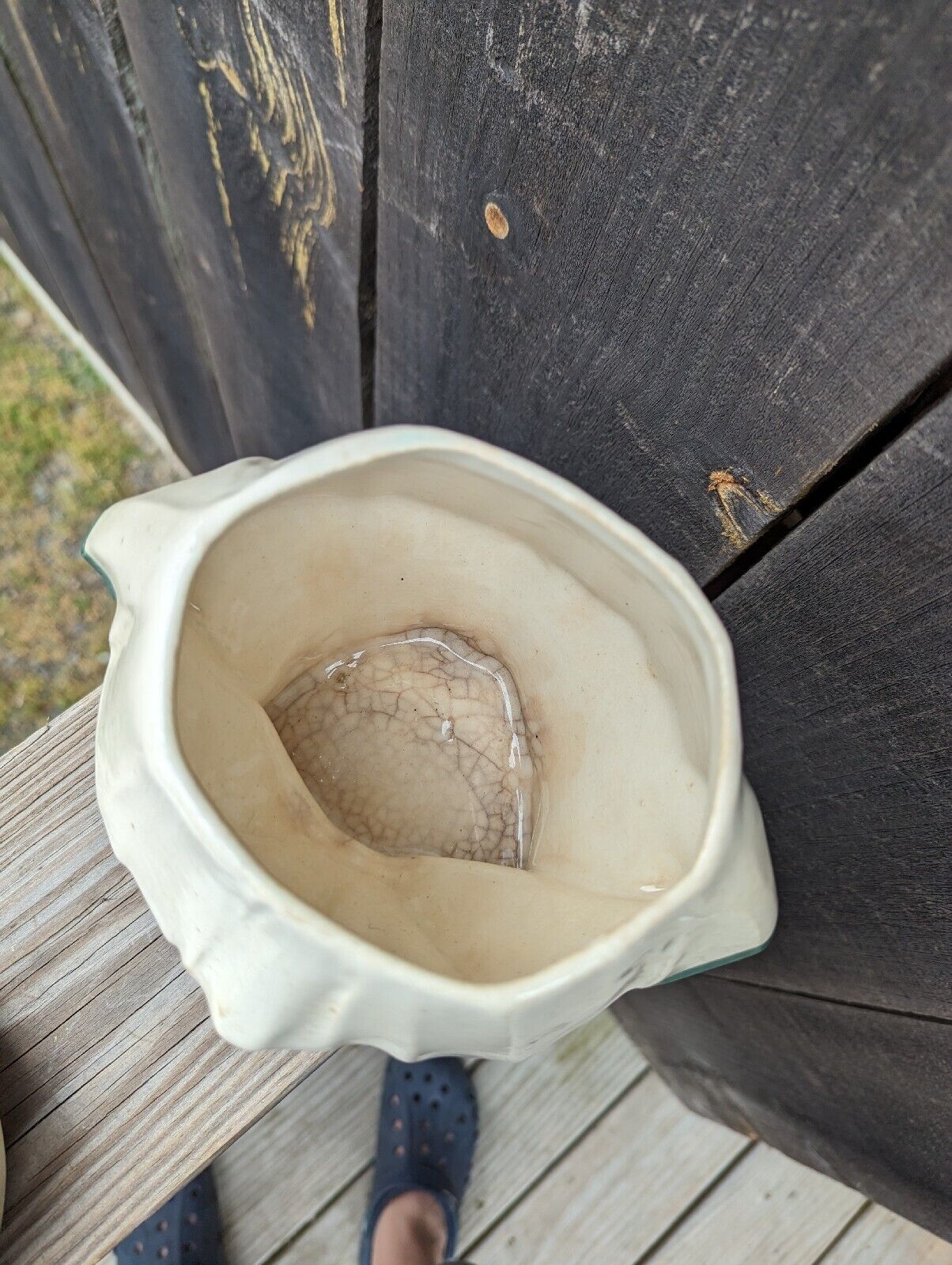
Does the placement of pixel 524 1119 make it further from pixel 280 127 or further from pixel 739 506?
pixel 280 127

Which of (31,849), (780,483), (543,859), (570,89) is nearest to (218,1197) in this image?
(31,849)

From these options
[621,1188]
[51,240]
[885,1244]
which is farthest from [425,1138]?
[51,240]

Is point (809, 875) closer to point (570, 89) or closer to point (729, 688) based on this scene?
point (729, 688)

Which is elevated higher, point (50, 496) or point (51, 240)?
point (51, 240)

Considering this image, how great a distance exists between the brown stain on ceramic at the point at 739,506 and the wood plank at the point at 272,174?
0.29 metres

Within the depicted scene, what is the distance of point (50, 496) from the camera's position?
1409 millimetres

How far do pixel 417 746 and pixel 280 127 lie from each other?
429 millimetres

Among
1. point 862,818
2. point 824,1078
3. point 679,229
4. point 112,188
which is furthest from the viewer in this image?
point 112,188

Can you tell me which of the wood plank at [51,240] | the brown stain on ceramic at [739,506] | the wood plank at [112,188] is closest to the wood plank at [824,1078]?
the brown stain on ceramic at [739,506]

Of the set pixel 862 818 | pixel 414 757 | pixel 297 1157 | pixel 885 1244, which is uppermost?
pixel 862 818

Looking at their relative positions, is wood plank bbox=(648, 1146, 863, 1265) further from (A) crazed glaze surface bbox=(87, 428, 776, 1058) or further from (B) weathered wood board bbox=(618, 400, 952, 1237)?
(A) crazed glaze surface bbox=(87, 428, 776, 1058)

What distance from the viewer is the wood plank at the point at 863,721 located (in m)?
0.39

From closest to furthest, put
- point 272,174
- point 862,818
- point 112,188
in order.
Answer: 1. point 862,818
2. point 272,174
3. point 112,188

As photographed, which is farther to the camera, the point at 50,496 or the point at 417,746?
the point at 50,496
